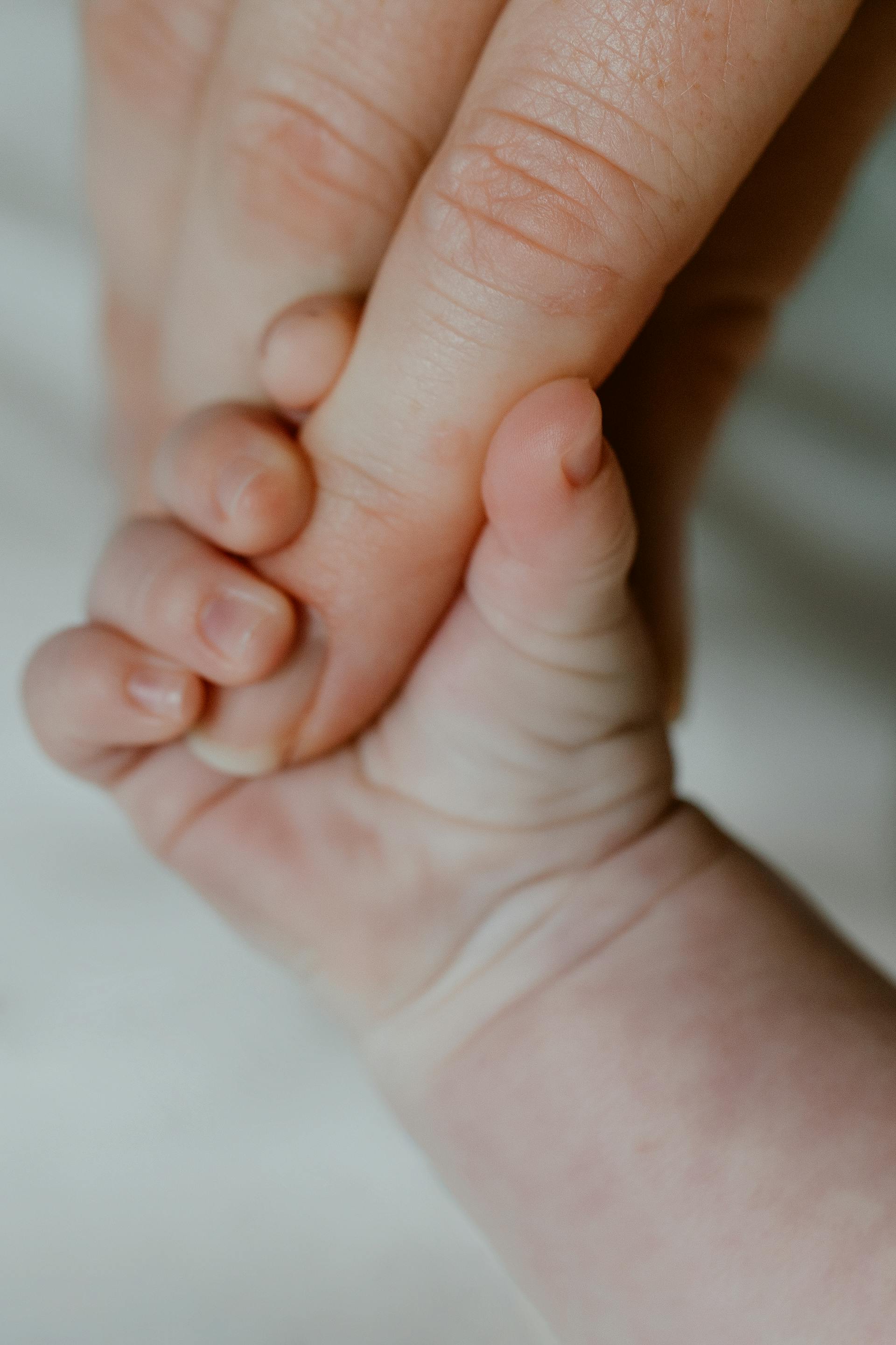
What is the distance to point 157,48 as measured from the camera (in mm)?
716

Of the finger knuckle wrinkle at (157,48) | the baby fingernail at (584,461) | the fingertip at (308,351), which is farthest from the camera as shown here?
the finger knuckle wrinkle at (157,48)

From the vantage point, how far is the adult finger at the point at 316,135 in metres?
0.58

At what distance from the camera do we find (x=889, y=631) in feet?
2.71

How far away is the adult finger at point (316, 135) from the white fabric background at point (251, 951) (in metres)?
0.31

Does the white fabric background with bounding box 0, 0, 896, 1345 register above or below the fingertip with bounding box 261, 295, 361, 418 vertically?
below

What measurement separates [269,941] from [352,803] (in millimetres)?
86

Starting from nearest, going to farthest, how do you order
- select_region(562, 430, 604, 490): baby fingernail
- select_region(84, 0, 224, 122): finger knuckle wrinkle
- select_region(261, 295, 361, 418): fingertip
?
1. select_region(562, 430, 604, 490): baby fingernail
2. select_region(261, 295, 361, 418): fingertip
3. select_region(84, 0, 224, 122): finger knuckle wrinkle

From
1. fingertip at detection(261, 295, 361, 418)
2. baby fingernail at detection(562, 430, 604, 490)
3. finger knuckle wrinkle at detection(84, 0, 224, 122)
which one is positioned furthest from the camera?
finger knuckle wrinkle at detection(84, 0, 224, 122)

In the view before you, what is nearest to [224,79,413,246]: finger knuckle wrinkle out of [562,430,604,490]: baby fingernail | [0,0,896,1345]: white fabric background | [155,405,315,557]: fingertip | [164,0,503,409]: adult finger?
[164,0,503,409]: adult finger

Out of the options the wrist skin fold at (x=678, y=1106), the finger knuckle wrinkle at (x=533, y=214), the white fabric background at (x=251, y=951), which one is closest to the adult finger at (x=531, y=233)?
the finger knuckle wrinkle at (x=533, y=214)

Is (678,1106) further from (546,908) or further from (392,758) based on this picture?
(392,758)

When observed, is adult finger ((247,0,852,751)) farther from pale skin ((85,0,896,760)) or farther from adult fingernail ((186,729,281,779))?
adult fingernail ((186,729,281,779))

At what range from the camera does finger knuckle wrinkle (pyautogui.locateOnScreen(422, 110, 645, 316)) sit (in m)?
0.48

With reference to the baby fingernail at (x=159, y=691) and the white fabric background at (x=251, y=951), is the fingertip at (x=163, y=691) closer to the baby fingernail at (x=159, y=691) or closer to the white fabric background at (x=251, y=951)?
the baby fingernail at (x=159, y=691)
